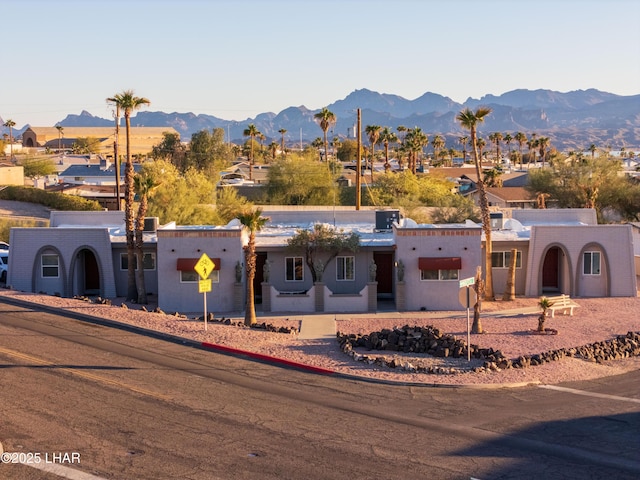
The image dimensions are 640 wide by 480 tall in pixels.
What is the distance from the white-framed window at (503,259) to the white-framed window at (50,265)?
65.5ft

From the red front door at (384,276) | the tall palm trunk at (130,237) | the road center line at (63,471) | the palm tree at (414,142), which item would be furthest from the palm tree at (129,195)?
the palm tree at (414,142)

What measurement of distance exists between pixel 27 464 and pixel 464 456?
329 inches

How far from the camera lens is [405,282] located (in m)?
34.7

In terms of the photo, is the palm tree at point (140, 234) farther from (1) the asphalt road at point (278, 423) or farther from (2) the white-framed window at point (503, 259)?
(2) the white-framed window at point (503, 259)

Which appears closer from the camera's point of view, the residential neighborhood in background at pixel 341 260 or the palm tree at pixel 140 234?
the residential neighborhood in background at pixel 341 260

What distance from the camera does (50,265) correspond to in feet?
123

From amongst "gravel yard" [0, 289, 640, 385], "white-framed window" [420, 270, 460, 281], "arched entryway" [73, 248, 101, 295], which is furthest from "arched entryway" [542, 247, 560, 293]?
"arched entryway" [73, 248, 101, 295]

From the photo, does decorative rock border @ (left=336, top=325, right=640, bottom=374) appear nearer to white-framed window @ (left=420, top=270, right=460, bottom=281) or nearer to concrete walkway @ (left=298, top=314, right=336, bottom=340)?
concrete walkway @ (left=298, top=314, right=336, bottom=340)

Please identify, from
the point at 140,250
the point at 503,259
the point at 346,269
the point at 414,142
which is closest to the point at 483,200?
the point at 503,259

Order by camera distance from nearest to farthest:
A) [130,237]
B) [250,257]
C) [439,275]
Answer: [250,257] < [439,275] < [130,237]

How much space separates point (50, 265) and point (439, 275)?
17.6m

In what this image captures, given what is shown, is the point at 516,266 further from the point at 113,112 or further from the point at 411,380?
the point at 113,112

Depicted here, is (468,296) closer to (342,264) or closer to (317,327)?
(317,327)

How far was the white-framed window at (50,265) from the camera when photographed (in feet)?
123
